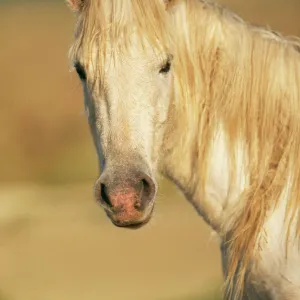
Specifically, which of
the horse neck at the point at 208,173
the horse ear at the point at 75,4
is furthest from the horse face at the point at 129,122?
the horse ear at the point at 75,4

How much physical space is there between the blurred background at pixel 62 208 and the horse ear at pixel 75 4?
0.23 metres

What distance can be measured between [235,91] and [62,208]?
10.1 meters

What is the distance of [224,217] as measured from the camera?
303 centimetres

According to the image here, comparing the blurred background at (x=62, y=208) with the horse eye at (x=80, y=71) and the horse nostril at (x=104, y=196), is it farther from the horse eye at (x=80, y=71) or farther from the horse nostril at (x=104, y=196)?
the horse nostril at (x=104, y=196)

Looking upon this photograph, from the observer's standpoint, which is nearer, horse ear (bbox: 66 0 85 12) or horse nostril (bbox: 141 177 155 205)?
horse nostril (bbox: 141 177 155 205)

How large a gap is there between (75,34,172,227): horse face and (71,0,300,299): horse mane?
91 millimetres

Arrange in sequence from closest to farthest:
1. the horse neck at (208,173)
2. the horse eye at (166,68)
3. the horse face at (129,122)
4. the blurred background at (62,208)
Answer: the horse face at (129,122) → the horse eye at (166,68) → the horse neck at (208,173) → the blurred background at (62,208)

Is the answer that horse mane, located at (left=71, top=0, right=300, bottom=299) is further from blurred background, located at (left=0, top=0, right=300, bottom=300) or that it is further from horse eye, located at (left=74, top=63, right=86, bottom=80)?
blurred background, located at (left=0, top=0, right=300, bottom=300)

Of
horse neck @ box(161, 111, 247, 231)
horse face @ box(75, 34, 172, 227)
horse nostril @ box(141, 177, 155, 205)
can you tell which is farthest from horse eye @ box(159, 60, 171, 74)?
horse nostril @ box(141, 177, 155, 205)

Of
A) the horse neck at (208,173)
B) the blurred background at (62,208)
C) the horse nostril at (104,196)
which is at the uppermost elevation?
the horse nostril at (104,196)

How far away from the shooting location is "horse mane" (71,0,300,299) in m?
2.91

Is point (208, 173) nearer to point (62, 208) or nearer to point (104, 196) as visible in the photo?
point (104, 196)

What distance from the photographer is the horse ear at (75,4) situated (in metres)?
3.07

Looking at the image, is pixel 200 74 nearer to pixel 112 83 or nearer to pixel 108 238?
pixel 112 83
